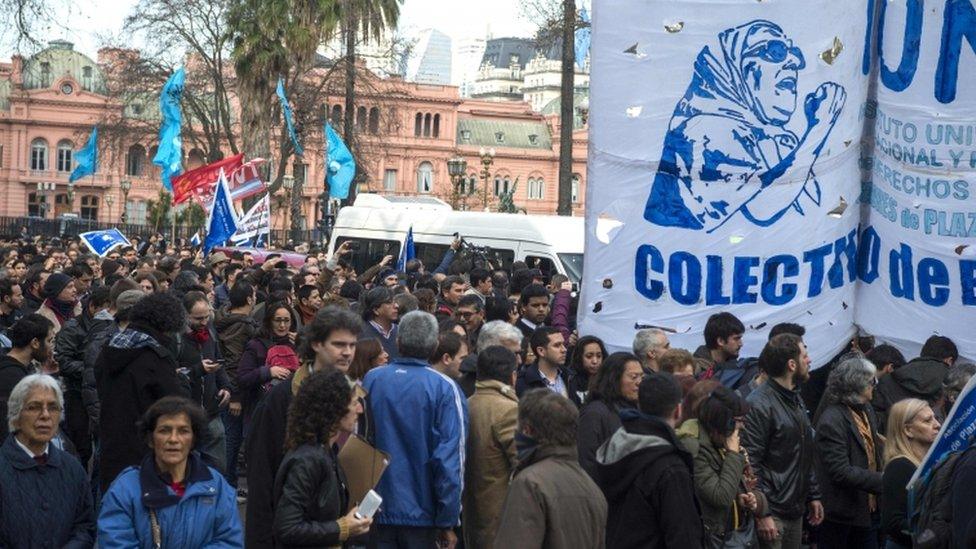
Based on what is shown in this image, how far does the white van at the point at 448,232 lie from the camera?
1992cm

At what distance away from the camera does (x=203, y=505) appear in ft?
17.4

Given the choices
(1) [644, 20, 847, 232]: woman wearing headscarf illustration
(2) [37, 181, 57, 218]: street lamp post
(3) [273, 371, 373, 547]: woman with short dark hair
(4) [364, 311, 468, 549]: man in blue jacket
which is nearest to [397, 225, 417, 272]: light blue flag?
(1) [644, 20, 847, 232]: woman wearing headscarf illustration

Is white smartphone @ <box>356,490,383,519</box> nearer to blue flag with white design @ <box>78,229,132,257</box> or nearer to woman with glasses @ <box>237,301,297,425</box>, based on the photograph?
woman with glasses @ <box>237,301,297,425</box>

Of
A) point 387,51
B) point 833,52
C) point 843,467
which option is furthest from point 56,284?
point 387,51

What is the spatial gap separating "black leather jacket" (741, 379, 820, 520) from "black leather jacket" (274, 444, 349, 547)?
2498 mm

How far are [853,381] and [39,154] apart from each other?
297 ft

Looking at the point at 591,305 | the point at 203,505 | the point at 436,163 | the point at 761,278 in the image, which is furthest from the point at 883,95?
the point at 436,163

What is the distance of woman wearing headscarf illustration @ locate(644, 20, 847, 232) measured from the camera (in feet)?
26.9

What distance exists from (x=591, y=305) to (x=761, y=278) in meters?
0.93

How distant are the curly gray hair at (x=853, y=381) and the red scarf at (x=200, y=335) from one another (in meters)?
3.74

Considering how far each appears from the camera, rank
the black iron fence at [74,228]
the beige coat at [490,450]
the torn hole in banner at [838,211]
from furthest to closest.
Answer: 1. the black iron fence at [74,228]
2. the torn hole in banner at [838,211]
3. the beige coat at [490,450]

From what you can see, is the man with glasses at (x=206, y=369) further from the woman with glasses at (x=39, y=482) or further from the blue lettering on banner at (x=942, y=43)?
the blue lettering on banner at (x=942, y=43)

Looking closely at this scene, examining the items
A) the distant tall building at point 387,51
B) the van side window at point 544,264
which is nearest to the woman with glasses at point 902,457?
the van side window at point 544,264

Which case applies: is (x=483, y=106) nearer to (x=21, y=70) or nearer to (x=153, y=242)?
(x=153, y=242)
